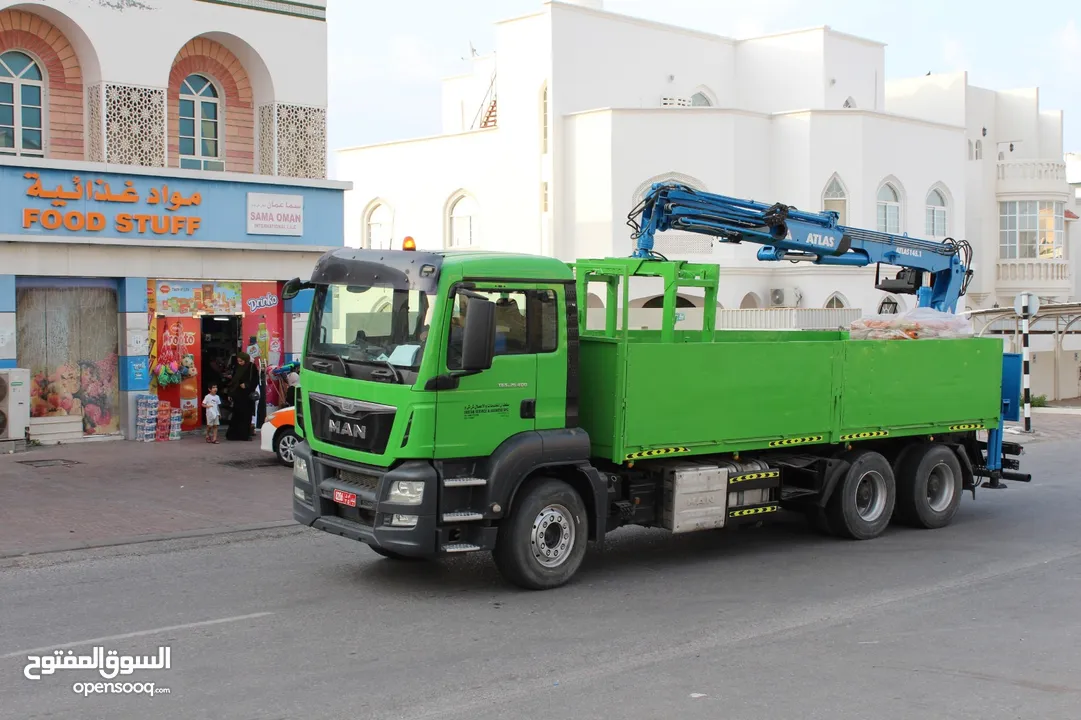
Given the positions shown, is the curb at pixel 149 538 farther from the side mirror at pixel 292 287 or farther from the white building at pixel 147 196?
the white building at pixel 147 196

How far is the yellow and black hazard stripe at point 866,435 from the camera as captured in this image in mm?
11670

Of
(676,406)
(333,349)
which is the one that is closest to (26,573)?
(333,349)

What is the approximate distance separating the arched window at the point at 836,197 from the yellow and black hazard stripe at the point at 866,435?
2618cm

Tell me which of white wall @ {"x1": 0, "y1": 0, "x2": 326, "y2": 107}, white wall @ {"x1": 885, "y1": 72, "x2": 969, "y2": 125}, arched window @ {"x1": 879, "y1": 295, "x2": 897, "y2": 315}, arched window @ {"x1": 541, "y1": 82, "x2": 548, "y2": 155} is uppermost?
white wall @ {"x1": 885, "y1": 72, "x2": 969, "y2": 125}

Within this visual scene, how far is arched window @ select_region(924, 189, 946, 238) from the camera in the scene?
39.8 metres

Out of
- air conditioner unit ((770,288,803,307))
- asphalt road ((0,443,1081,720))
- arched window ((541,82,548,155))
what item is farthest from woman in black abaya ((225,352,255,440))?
air conditioner unit ((770,288,803,307))

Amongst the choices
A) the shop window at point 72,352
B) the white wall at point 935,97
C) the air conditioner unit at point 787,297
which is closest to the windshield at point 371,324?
the shop window at point 72,352

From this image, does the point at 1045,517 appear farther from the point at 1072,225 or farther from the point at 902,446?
the point at 1072,225

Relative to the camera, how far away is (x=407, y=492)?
9.01m

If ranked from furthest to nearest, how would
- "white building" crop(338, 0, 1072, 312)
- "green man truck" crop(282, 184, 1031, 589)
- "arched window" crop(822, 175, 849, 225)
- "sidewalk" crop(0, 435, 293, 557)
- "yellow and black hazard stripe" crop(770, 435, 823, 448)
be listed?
"arched window" crop(822, 175, 849, 225) → "white building" crop(338, 0, 1072, 312) → "sidewalk" crop(0, 435, 293, 557) → "yellow and black hazard stripe" crop(770, 435, 823, 448) → "green man truck" crop(282, 184, 1031, 589)

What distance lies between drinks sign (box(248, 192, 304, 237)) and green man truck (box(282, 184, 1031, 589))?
33.4ft

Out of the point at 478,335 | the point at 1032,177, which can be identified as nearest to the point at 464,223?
the point at 1032,177

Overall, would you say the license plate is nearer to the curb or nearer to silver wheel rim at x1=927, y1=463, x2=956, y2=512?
the curb

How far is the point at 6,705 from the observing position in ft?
21.7
